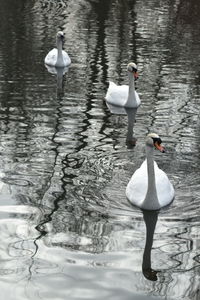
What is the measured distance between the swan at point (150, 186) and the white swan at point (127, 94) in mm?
6310

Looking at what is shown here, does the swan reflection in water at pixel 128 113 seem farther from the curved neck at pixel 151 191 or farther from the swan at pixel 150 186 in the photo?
the curved neck at pixel 151 191

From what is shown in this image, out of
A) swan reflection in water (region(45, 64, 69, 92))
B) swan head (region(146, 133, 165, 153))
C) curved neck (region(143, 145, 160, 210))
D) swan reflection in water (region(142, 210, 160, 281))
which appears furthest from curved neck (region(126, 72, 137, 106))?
swan reflection in water (region(142, 210, 160, 281))

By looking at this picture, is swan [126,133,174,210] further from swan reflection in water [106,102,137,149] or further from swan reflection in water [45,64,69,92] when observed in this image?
swan reflection in water [45,64,69,92]

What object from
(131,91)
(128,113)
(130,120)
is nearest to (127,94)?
(131,91)

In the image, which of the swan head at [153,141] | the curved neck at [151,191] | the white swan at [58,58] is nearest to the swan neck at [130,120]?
the swan head at [153,141]

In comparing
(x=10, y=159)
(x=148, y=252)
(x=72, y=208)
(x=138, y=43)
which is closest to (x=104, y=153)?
(x=10, y=159)

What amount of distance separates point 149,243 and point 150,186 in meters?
1.21

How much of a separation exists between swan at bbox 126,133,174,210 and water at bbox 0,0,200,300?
0.17m

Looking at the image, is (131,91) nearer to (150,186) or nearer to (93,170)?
(93,170)

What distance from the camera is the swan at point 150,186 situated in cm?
1121

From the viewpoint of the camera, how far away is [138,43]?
25.2 metres

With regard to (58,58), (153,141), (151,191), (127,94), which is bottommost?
(127,94)

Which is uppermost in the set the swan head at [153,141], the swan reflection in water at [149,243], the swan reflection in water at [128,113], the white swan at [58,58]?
the swan head at [153,141]

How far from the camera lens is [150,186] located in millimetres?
11188
